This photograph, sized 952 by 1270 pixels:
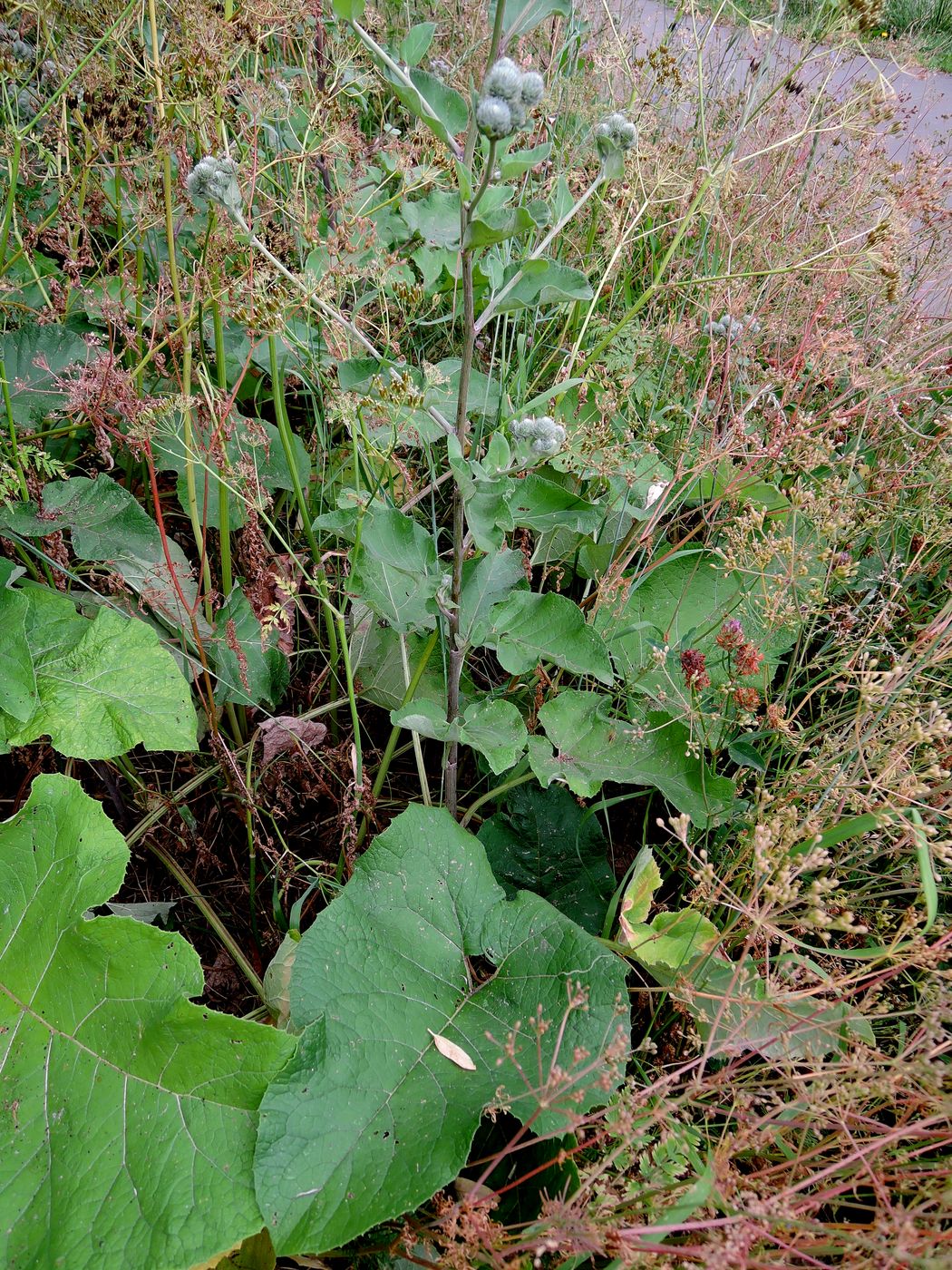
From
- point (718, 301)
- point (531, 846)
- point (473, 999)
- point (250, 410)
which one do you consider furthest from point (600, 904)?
point (250, 410)

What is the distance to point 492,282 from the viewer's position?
1.27 meters

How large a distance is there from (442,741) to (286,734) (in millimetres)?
327

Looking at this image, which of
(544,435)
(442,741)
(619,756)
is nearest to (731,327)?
(544,435)

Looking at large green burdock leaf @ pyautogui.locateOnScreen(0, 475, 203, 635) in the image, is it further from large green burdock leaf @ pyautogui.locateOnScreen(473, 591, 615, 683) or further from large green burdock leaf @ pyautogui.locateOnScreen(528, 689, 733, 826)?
large green burdock leaf @ pyautogui.locateOnScreen(528, 689, 733, 826)

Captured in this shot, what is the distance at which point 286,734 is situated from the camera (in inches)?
66.7

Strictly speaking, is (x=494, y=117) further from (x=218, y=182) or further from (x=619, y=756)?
(x=619, y=756)

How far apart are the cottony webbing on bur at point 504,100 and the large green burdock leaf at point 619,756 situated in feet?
3.07

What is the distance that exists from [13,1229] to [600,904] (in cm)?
100

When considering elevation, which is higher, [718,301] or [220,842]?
[718,301]

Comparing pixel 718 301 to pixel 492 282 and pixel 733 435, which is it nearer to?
pixel 733 435

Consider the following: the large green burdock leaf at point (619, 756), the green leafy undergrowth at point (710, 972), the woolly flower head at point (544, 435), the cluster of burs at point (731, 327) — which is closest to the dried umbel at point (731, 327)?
the cluster of burs at point (731, 327)

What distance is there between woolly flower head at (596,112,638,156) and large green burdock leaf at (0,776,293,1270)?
1312mm

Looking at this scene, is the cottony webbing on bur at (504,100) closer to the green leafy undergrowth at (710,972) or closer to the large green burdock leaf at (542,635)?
the large green burdock leaf at (542,635)

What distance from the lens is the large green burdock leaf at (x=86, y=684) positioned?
1.40 m
